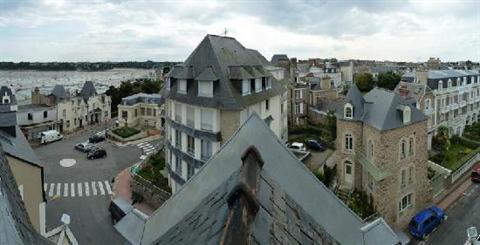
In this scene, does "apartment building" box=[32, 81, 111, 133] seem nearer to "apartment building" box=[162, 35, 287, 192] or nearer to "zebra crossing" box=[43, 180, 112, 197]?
"zebra crossing" box=[43, 180, 112, 197]

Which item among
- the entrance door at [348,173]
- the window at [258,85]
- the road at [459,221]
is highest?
the window at [258,85]

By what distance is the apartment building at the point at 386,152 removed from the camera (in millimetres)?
30703

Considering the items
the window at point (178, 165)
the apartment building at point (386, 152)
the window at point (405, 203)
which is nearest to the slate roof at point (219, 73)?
the window at point (178, 165)

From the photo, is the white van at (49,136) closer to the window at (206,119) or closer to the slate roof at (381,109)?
the window at (206,119)

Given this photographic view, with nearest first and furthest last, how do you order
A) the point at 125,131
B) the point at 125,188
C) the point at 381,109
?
the point at 381,109
the point at 125,188
the point at 125,131

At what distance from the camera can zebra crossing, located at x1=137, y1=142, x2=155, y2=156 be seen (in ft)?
176

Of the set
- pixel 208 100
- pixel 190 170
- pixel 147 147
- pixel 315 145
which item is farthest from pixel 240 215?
pixel 147 147

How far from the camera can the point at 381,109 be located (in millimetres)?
31641

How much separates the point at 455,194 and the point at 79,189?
3621 centimetres

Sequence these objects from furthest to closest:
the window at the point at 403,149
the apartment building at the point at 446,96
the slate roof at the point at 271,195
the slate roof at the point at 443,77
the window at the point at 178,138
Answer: the slate roof at the point at 443,77, the apartment building at the point at 446,96, the window at the point at 178,138, the window at the point at 403,149, the slate roof at the point at 271,195

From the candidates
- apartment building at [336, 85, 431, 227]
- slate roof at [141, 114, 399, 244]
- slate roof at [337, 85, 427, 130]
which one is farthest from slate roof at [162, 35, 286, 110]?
slate roof at [141, 114, 399, 244]

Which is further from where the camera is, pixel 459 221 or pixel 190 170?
pixel 459 221

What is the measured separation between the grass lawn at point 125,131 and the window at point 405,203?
135ft

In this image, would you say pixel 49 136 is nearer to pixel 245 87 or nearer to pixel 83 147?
pixel 83 147
